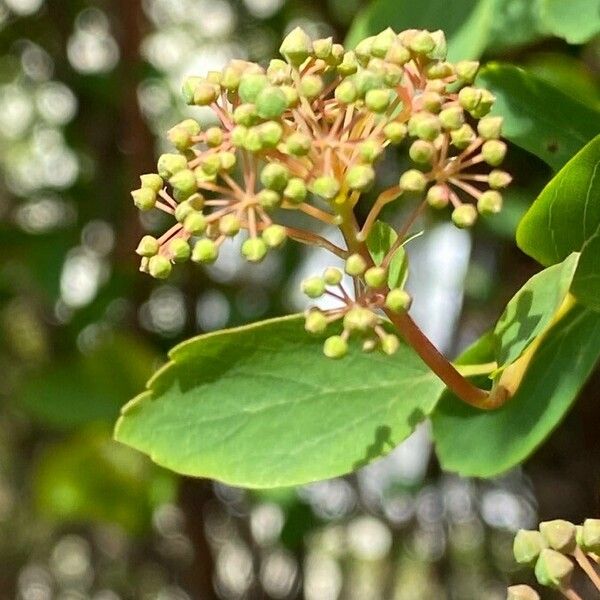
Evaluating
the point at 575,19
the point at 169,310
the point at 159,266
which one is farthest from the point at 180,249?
the point at 169,310

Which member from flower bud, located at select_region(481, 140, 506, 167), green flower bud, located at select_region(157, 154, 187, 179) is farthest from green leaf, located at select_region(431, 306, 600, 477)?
green flower bud, located at select_region(157, 154, 187, 179)

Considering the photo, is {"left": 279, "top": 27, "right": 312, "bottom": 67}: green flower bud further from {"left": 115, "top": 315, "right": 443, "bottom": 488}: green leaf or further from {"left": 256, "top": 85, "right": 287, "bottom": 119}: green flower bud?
{"left": 115, "top": 315, "right": 443, "bottom": 488}: green leaf

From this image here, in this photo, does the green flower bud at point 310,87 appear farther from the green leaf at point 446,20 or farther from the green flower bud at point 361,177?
the green leaf at point 446,20

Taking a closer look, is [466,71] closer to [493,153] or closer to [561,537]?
[493,153]

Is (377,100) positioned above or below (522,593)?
above

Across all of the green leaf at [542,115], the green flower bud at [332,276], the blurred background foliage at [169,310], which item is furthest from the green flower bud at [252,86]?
the blurred background foliage at [169,310]

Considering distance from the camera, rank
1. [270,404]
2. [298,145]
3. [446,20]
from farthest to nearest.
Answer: [446,20]
[270,404]
[298,145]
